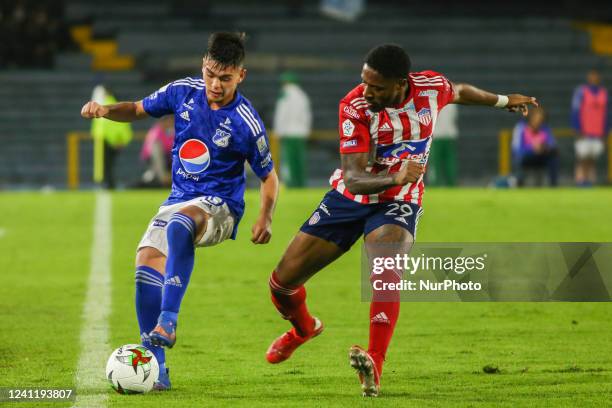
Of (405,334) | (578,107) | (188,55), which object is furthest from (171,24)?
(405,334)

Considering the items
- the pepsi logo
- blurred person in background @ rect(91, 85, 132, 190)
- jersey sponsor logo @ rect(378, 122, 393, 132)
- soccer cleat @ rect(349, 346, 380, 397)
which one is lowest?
blurred person in background @ rect(91, 85, 132, 190)

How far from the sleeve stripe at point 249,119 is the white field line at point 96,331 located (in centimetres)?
152

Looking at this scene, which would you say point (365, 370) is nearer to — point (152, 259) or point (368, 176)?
point (368, 176)

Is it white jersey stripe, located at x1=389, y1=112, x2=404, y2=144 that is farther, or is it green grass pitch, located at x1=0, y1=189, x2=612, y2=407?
white jersey stripe, located at x1=389, y1=112, x2=404, y2=144

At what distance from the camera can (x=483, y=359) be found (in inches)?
295

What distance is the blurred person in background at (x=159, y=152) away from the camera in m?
22.8

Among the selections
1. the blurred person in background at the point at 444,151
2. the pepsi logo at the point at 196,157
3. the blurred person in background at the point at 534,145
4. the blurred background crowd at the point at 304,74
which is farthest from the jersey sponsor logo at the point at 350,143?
the blurred person in background at the point at 534,145

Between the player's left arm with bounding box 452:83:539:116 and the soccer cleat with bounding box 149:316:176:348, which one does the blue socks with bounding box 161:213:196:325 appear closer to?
the soccer cleat with bounding box 149:316:176:348

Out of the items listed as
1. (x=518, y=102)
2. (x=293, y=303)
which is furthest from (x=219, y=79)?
(x=518, y=102)

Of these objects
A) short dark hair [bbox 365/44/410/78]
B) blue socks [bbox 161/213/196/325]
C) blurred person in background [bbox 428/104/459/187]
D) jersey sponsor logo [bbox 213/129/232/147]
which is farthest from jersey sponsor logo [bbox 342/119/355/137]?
blurred person in background [bbox 428/104/459/187]

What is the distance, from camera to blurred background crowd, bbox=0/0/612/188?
24062 mm

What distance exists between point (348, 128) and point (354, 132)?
4cm

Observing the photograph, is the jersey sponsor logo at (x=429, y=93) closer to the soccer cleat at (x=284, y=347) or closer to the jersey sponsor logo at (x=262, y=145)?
the jersey sponsor logo at (x=262, y=145)

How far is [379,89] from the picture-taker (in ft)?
21.3
